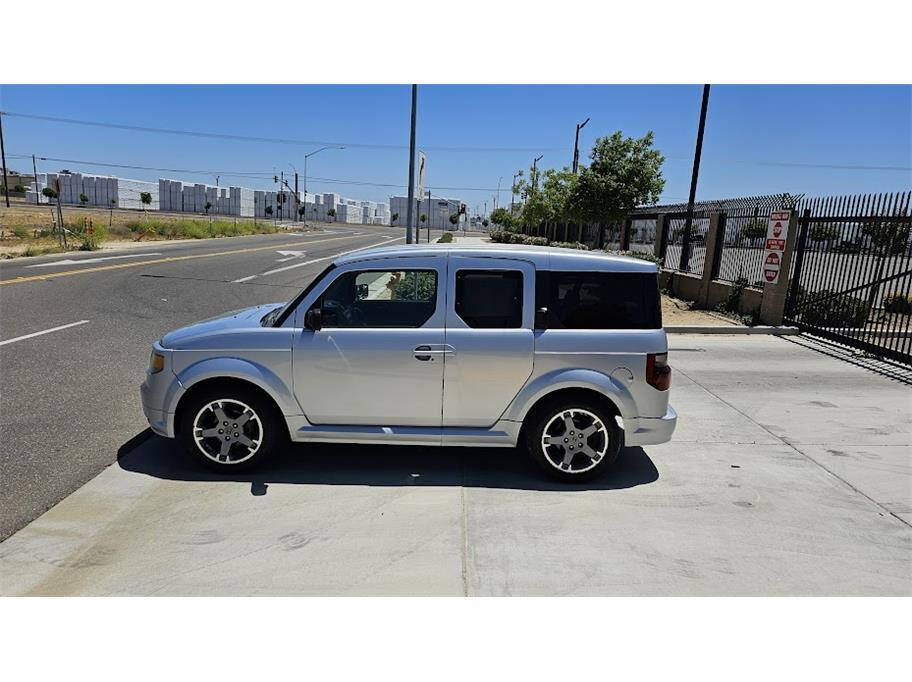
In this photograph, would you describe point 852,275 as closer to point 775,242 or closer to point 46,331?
point 775,242

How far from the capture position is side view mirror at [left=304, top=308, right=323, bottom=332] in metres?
4.52

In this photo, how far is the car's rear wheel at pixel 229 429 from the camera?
461 centimetres

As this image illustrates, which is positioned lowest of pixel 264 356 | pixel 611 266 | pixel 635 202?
pixel 264 356

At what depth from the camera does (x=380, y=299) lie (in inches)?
201

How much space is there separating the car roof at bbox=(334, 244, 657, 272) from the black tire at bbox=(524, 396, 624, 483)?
101 centimetres

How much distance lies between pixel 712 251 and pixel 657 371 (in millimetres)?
10779

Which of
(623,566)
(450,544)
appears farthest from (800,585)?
(450,544)

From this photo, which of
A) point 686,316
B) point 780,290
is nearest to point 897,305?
point 780,290

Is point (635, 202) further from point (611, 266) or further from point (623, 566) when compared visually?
point (623, 566)

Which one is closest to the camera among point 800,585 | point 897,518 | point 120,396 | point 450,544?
point 800,585

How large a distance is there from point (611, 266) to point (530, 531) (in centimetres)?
202

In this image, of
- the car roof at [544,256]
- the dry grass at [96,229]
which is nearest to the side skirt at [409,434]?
the car roof at [544,256]

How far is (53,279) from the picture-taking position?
51.4ft

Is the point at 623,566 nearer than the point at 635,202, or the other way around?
the point at 623,566
